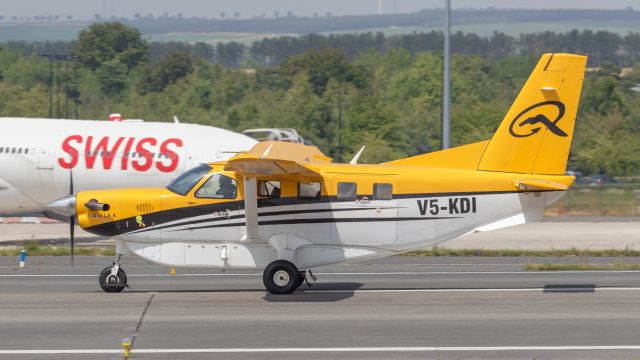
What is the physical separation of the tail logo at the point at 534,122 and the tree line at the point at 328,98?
111 ft

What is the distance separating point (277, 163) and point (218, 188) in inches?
61.7

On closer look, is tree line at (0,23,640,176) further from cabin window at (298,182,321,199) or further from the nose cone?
the nose cone

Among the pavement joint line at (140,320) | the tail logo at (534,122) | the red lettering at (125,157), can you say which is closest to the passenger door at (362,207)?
the tail logo at (534,122)

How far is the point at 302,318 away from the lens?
613 inches

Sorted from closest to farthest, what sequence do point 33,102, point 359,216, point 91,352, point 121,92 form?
point 91,352 < point 359,216 < point 33,102 < point 121,92

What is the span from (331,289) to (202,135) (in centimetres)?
1271

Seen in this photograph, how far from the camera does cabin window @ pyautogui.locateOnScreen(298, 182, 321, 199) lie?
17.7 meters

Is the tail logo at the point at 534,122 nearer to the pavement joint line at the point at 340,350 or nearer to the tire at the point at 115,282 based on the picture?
the pavement joint line at the point at 340,350

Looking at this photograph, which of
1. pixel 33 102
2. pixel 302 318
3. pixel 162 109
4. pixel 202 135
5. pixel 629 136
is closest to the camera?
pixel 302 318

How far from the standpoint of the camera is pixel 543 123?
691 inches

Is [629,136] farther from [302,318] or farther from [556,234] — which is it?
[302,318]

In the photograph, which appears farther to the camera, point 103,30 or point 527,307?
point 103,30

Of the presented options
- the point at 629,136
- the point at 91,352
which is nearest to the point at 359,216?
the point at 91,352

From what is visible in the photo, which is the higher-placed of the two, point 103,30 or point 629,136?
point 103,30
